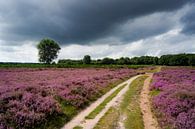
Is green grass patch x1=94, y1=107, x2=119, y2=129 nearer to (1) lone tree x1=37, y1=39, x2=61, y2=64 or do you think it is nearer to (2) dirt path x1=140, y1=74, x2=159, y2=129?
(2) dirt path x1=140, y1=74, x2=159, y2=129

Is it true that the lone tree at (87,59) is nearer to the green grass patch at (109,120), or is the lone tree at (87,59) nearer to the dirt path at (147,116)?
the dirt path at (147,116)

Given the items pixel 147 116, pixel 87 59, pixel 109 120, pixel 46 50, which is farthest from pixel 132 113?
pixel 87 59

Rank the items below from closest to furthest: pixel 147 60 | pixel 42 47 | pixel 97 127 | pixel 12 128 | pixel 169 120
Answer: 1. pixel 12 128
2. pixel 97 127
3. pixel 169 120
4. pixel 42 47
5. pixel 147 60

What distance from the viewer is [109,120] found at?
621 inches

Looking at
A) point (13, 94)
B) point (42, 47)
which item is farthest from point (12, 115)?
point (42, 47)

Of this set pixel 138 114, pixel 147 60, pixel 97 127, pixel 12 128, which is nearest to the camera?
pixel 12 128

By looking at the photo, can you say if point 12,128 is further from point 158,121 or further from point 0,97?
point 158,121

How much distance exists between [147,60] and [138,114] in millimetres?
162845

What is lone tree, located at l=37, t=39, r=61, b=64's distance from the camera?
434 feet

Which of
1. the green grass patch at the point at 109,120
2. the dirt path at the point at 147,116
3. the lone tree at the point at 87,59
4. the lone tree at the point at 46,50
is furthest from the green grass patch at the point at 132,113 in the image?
the lone tree at the point at 87,59

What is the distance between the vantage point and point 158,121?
15.9 metres

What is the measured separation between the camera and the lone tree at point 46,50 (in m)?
132

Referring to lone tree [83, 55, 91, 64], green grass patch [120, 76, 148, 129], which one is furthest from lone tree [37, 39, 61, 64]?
green grass patch [120, 76, 148, 129]

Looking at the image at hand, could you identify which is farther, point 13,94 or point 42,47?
point 42,47
